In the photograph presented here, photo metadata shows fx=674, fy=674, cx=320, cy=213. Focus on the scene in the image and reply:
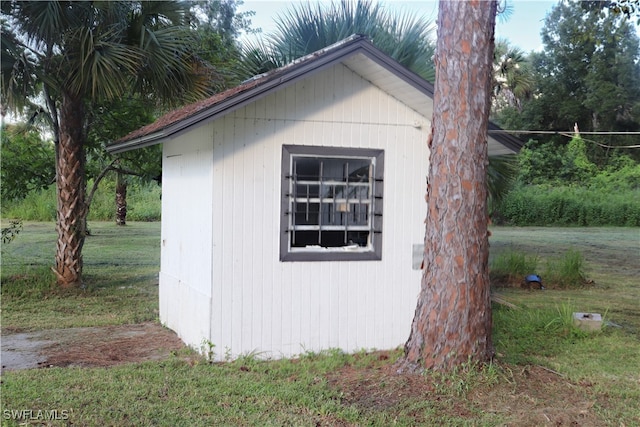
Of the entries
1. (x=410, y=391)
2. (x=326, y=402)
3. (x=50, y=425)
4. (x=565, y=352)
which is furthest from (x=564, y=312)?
(x=50, y=425)

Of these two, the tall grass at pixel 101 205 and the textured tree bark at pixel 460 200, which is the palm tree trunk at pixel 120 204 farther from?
the textured tree bark at pixel 460 200

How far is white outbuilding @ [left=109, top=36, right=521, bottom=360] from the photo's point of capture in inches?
275

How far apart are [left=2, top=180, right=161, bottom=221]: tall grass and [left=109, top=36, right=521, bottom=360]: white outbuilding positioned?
13846mm

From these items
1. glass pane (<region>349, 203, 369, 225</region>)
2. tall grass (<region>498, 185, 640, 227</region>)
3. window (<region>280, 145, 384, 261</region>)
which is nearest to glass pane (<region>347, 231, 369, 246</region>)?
window (<region>280, 145, 384, 261</region>)

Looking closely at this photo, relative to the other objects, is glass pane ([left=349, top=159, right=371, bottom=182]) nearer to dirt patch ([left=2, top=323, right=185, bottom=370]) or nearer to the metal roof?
the metal roof

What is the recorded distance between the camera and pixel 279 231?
23.6 ft

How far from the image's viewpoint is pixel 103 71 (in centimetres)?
976

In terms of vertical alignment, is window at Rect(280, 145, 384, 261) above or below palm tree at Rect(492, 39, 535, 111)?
below

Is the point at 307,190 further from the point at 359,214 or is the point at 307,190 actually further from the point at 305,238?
the point at 359,214

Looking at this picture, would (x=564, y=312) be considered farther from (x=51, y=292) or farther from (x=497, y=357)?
(x=51, y=292)

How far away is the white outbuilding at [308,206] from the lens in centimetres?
699

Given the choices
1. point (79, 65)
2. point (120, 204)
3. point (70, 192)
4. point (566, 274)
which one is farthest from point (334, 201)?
point (120, 204)

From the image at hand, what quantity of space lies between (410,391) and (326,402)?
0.79 metres

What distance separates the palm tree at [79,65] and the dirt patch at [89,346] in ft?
11.5
